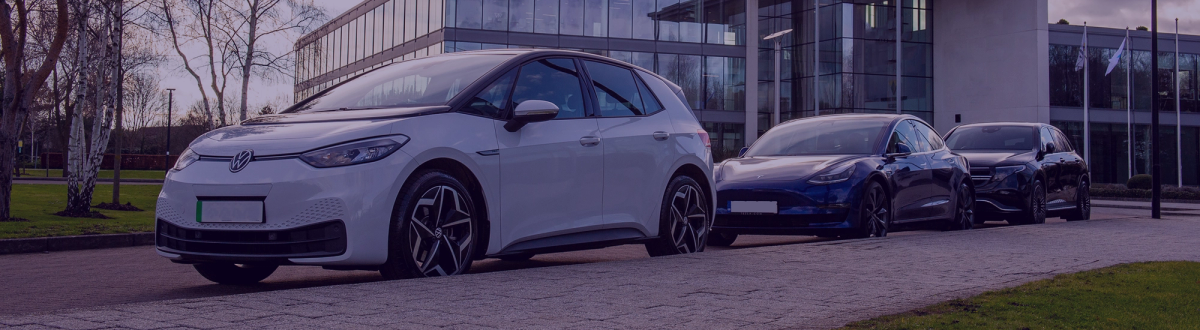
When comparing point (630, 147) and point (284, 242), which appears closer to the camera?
point (284, 242)

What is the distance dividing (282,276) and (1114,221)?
437 inches

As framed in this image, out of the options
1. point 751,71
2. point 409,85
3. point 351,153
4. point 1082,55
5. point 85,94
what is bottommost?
point 351,153

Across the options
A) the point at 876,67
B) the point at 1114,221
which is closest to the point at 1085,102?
the point at 876,67

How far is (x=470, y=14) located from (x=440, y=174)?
113ft

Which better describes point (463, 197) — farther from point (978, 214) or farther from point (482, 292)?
point (978, 214)

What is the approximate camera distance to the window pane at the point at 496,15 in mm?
39719

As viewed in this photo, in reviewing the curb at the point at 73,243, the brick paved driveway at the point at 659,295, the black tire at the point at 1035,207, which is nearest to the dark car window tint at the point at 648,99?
the brick paved driveway at the point at 659,295

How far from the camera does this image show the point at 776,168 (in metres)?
10.0

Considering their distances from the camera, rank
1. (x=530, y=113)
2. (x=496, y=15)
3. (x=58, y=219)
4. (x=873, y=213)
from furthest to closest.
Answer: (x=496, y=15) → (x=58, y=219) → (x=873, y=213) → (x=530, y=113)

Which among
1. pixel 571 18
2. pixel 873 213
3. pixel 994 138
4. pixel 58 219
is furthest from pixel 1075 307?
pixel 571 18

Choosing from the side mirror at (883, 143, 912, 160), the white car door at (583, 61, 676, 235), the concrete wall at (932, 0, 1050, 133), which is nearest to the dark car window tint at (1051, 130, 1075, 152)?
the side mirror at (883, 143, 912, 160)

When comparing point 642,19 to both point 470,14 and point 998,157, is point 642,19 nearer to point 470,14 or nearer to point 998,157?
point 470,14

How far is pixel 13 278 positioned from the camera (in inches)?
302

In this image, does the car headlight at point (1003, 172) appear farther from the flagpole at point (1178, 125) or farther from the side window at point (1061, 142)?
the flagpole at point (1178, 125)
